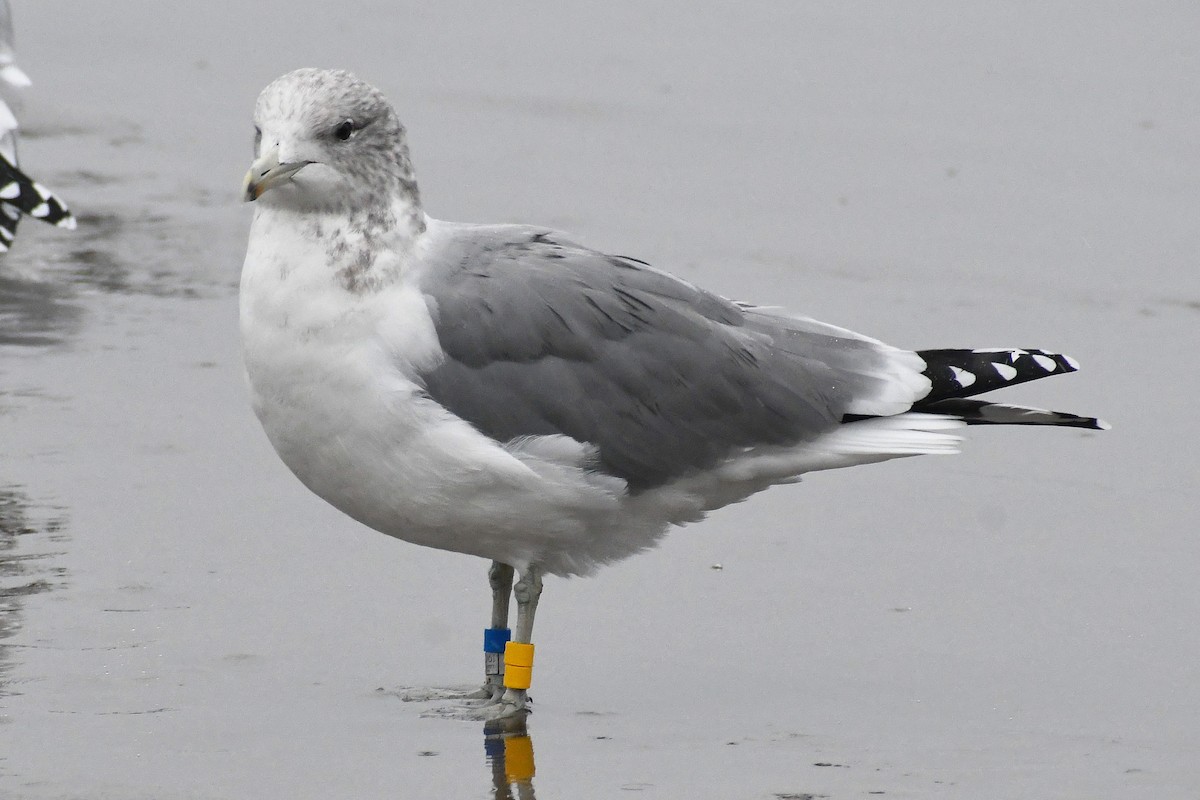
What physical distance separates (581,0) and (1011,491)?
7.12 metres

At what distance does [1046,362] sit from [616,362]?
1196 mm

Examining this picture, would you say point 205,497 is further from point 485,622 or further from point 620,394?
point 620,394

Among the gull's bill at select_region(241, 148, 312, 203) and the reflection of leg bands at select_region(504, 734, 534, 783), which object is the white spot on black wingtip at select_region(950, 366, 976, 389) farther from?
the gull's bill at select_region(241, 148, 312, 203)

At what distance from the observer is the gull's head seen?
4.35 meters

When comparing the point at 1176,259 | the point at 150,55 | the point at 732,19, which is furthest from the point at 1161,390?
the point at 150,55

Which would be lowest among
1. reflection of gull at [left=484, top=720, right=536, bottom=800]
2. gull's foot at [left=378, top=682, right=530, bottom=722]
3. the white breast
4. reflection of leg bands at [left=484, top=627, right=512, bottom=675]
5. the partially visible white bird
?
reflection of gull at [left=484, top=720, right=536, bottom=800]

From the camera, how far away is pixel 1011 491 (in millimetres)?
6141

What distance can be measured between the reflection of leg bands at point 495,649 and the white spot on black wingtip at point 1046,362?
61.7 inches

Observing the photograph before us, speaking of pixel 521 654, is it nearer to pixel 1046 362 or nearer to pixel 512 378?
pixel 512 378

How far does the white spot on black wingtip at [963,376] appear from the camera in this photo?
495cm

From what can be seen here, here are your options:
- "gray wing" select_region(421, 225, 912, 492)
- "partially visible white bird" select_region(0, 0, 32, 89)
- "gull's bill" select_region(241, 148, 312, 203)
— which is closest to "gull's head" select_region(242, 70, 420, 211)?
"gull's bill" select_region(241, 148, 312, 203)

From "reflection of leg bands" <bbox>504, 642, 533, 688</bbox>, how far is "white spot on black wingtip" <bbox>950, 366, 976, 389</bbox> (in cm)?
133

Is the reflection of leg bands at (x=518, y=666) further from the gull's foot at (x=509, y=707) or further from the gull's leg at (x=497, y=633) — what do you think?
the gull's leg at (x=497, y=633)

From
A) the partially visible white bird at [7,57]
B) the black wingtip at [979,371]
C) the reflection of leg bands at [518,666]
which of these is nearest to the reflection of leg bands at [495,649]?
the reflection of leg bands at [518,666]
